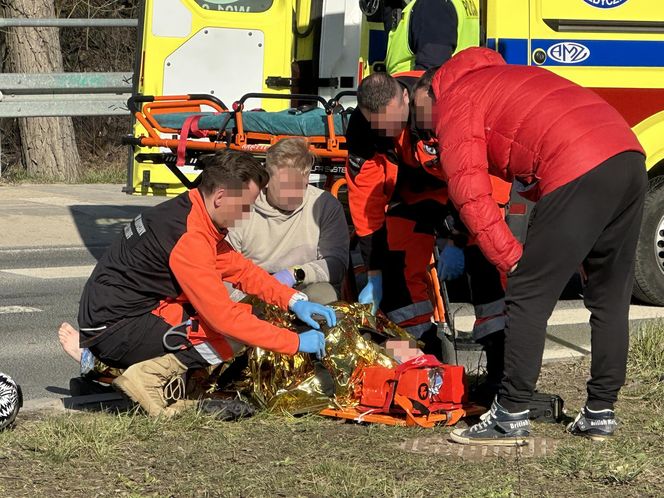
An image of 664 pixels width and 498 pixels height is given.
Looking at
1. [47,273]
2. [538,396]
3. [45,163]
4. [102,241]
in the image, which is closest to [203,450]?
[538,396]

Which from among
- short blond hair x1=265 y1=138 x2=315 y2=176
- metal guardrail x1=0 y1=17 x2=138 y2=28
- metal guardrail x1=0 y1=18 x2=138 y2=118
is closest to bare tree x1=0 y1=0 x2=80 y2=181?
metal guardrail x1=0 y1=17 x2=138 y2=28

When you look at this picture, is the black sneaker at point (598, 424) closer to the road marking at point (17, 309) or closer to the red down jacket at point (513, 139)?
the red down jacket at point (513, 139)

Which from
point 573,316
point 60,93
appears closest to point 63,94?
point 60,93

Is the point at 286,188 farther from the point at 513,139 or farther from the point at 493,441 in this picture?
the point at 493,441

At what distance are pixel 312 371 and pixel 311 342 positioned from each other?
1.11 ft

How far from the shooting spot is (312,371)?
5.38 m

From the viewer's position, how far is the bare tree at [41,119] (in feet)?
51.2

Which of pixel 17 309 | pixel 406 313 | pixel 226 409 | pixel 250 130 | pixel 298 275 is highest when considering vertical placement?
pixel 250 130

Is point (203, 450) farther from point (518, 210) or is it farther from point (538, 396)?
→ point (518, 210)

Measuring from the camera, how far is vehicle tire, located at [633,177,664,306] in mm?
8000

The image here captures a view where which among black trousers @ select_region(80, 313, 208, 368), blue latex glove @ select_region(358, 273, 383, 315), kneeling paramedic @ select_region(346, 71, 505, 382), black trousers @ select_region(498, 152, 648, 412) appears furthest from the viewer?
blue latex glove @ select_region(358, 273, 383, 315)

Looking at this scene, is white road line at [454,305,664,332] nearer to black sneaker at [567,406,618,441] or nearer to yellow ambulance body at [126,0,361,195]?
yellow ambulance body at [126,0,361,195]

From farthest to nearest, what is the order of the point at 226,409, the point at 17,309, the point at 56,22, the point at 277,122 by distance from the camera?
the point at 56,22 < the point at 17,309 < the point at 277,122 < the point at 226,409

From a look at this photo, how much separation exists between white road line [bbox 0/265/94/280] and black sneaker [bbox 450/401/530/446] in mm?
4984
